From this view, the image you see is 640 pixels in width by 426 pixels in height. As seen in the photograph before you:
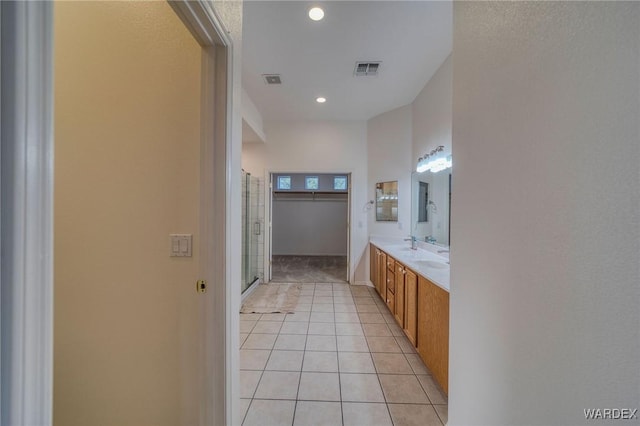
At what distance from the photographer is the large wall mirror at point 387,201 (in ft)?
14.4

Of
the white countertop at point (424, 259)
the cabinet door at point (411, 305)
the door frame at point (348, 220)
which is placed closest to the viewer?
the white countertop at point (424, 259)

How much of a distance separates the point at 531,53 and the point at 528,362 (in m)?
1.02

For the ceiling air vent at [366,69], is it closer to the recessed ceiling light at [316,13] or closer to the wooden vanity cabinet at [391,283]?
the recessed ceiling light at [316,13]

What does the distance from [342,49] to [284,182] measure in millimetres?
4907

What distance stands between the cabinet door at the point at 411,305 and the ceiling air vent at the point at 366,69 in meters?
2.33

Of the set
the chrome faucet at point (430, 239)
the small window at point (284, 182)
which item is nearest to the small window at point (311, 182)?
the small window at point (284, 182)

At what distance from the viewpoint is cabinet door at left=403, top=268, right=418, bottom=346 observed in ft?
7.47

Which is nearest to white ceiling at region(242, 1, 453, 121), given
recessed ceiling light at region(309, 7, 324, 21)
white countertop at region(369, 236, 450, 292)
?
recessed ceiling light at region(309, 7, 324, 21)

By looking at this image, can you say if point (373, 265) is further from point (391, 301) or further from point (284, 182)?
point (284, 182)

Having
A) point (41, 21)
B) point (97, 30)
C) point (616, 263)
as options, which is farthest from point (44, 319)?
point (97, 30)

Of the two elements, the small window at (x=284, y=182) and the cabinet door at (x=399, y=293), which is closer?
the cabinet door at (x=399, y=293)

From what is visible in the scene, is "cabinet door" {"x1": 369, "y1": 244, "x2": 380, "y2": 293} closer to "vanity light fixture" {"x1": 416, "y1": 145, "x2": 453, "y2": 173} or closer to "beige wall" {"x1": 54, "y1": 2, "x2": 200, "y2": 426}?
"vanity light fixture" {"x1": 416, "y1": 145, "x2": 453, "y2": 173}

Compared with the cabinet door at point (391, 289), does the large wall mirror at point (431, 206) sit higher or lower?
higher

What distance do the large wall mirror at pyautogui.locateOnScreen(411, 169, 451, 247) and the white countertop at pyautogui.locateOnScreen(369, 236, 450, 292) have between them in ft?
0.51
